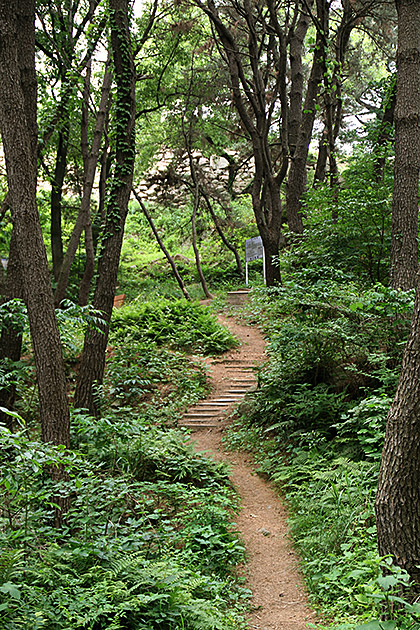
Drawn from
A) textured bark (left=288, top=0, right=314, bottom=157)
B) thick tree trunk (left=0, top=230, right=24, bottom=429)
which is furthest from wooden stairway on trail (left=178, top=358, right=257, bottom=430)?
textured bark (left=288, top=0, right=314, bottom=157)

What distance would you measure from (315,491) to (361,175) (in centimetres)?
504

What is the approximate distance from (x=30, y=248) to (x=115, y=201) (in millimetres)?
3316

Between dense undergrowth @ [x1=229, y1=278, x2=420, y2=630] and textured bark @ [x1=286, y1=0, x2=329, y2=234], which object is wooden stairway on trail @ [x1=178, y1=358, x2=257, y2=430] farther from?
textured bark @ [x1=286, y1=0, x2=329, y2=234]

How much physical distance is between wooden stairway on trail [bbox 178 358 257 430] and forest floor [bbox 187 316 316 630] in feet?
1.71

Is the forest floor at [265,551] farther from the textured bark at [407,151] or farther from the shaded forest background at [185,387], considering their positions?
the textured bark at [407,151]

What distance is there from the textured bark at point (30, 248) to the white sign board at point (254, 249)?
13238mm

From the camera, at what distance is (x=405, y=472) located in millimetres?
2957

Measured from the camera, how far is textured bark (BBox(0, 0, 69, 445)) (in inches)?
172

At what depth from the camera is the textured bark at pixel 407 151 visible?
6.27 metres

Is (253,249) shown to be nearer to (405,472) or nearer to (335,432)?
(335,432)

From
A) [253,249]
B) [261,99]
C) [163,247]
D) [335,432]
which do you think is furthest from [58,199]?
[335,432]

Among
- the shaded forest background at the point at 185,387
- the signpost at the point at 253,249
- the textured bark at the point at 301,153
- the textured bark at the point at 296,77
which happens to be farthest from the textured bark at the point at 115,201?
the signpost at the point at 253,249

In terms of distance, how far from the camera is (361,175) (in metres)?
7.76

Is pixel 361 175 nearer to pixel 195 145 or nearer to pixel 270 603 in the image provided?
pixel 270 603
